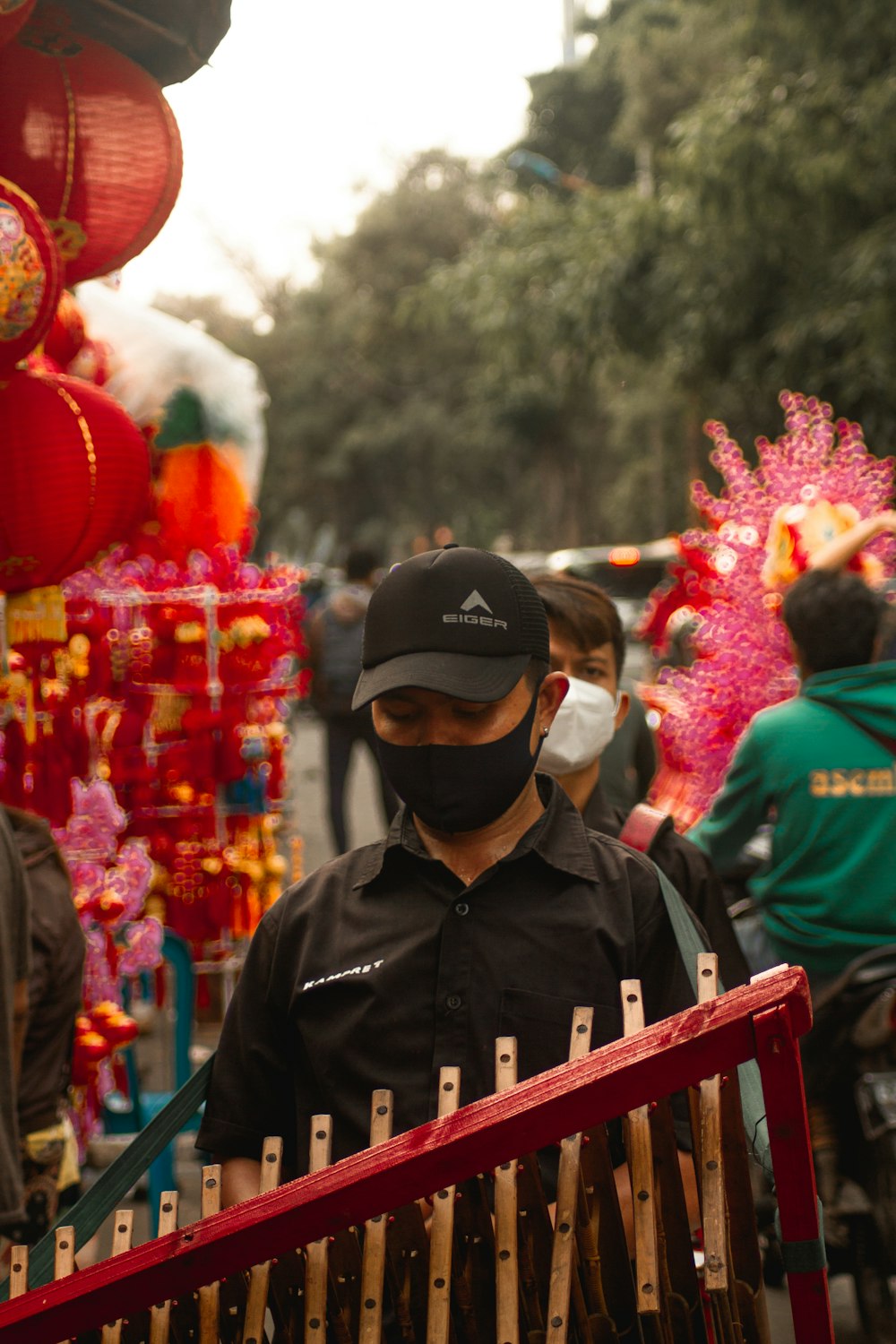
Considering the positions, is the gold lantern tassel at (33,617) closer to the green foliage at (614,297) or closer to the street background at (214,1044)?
the street background at (214,1044)

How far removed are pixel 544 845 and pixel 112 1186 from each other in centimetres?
72

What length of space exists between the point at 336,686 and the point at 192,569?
106 inches

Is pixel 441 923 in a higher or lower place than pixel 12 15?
lower

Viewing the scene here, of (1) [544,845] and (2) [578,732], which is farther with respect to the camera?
(2) [578,732]

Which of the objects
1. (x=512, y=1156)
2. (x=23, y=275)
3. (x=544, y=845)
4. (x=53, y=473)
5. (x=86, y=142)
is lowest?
(x=512, y=1156)

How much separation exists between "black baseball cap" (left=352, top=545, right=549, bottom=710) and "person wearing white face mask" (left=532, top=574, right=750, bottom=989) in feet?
2.27

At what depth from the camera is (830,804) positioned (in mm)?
3561

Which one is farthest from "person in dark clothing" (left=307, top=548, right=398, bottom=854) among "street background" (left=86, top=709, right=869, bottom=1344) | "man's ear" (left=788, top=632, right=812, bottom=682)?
"man's ear" (left=788, top=632, right=812, bottom=682)

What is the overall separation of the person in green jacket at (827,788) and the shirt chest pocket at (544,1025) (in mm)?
1758

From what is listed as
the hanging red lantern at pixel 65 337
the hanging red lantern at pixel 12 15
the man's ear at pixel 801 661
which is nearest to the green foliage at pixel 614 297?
the man's ear at pixel 801 661

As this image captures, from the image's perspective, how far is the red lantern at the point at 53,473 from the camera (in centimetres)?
311

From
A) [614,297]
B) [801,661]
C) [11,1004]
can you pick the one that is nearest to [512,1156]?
[11,1004]

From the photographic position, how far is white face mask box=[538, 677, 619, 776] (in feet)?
10.1

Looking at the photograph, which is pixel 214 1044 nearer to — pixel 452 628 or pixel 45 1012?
pixel 45 1012
